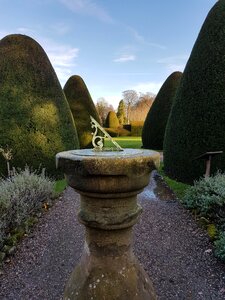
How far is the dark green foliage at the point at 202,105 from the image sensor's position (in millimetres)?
6383

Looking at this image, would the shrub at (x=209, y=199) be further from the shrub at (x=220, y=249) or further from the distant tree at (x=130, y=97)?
the distant tree at (x=130, y=97)

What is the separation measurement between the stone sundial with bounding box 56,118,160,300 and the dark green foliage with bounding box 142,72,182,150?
12629 mm

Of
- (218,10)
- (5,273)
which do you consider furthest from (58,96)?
(5,273)

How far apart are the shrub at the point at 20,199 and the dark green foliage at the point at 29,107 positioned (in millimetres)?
1844

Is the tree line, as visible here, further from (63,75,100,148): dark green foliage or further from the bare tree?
(63,75,100,148): dark green foliage

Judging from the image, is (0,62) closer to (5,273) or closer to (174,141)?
(174,141)

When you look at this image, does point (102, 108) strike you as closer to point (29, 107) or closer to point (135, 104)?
point (135, 104)

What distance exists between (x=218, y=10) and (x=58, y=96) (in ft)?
16.0

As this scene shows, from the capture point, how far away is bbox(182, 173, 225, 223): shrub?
4541mm

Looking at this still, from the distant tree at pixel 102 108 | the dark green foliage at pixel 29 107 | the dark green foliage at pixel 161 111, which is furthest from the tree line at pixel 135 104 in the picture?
the dark green foliage at pixel 29 107

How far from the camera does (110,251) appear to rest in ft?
6.28

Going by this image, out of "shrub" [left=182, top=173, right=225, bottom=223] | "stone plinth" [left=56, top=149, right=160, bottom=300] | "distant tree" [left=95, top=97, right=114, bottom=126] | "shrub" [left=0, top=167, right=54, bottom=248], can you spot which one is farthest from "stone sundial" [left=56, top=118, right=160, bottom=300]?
"distant tree" [left=95, top=97, right=114, bottom=126]

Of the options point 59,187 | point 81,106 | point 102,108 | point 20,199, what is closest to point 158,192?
point 59,187

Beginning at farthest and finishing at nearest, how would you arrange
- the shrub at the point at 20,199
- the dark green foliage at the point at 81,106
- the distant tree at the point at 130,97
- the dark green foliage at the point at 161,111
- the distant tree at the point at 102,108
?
the distant tree at the point at 130,97, the distant tree at the point at 102,108, the dark green foliage at the point at 161,111, the dark green foliage at the point at 81,106, the shrub at the point at 20,199
